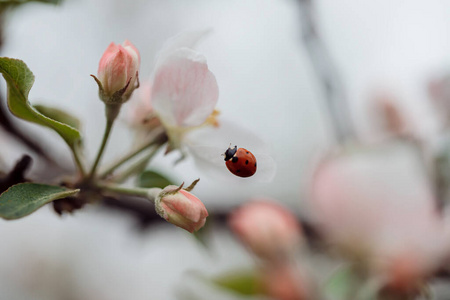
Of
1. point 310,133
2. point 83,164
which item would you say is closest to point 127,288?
point 310,133

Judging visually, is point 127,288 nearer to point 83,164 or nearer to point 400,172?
point 400,172

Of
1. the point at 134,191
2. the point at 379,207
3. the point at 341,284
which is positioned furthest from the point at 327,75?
Result: the point at 134,191

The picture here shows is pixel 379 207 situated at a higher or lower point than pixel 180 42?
higher

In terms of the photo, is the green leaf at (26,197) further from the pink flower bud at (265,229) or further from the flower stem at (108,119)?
the pink flower bud at (265,229)

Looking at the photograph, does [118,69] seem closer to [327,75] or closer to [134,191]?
[134,191]

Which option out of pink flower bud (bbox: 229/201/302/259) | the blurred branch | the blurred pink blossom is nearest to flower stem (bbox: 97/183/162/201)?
pink flower bud (bbox: 229/201/302/259)

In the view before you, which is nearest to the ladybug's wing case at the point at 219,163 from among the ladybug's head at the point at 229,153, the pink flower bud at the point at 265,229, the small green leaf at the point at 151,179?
the ladybug's head at the point at 229,153

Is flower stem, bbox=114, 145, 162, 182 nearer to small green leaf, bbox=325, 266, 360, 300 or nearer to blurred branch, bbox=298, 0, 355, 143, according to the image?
small green leaf, bbox=325, 266, 360, 300
